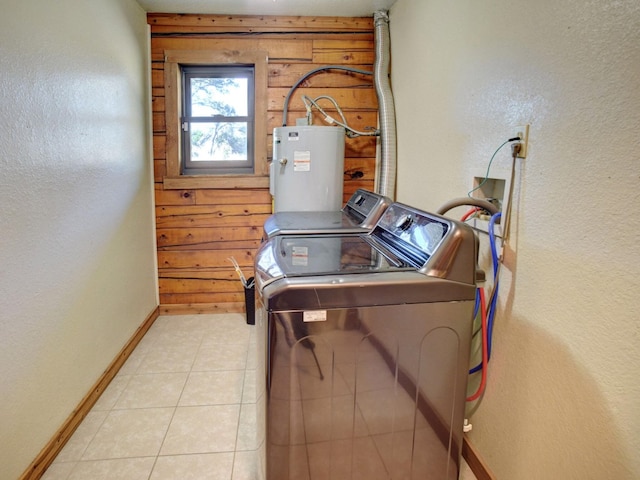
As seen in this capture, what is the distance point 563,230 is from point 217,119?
2612 mm

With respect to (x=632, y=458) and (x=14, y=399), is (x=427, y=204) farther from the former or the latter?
(x=14, y=399)

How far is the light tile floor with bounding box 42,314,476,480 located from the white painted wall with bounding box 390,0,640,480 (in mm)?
573

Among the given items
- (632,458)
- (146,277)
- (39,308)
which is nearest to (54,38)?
(39,308)

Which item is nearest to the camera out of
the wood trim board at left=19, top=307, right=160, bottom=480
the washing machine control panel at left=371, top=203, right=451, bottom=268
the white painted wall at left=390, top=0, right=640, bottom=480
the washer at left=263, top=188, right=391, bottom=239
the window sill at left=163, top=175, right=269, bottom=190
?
the white painted wall at left=390, top=0, right=640, bottom=480

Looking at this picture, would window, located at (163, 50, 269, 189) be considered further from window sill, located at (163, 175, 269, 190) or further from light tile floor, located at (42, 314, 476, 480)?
light tile floor, located at (42, 314, 476, 480)

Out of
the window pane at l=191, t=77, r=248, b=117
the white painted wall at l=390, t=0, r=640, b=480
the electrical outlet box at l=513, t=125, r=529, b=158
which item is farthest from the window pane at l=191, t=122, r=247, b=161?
the electrical outlet box at l=513, t=125, r=529, b=158

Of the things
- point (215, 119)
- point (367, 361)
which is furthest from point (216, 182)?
point (367, 361)

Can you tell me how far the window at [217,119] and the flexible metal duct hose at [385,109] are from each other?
96cm

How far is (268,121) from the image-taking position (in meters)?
2.97

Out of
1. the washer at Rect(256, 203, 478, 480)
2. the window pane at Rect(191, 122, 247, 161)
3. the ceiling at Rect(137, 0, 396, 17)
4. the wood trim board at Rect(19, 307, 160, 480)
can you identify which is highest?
the ceiling at Rect(137, 0, 396, 17)

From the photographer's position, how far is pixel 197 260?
3127 millimetres

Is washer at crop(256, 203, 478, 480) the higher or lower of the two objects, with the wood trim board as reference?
higher

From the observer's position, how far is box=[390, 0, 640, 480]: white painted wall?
900 millimetres

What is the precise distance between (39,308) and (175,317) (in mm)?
1605
